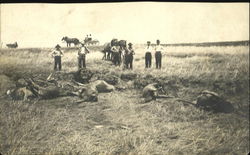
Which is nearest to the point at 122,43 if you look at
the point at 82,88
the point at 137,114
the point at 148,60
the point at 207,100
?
the point at 148,60

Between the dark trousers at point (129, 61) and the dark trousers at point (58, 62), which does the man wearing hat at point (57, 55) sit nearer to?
the dark trousers at point (58, 62)

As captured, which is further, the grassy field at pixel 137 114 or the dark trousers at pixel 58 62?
the dark trousers at pixel 58 62

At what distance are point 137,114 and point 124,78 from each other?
1.44 feet

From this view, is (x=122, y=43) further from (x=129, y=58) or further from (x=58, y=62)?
(x=58, y=62)

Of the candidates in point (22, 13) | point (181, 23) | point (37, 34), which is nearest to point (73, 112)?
point (37, 34)

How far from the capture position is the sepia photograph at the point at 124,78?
406 centimetres

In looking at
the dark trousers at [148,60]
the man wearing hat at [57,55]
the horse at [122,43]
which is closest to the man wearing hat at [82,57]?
the man wearing hat at [57,55]

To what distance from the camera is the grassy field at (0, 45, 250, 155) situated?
404 centimetres

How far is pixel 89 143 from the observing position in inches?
158

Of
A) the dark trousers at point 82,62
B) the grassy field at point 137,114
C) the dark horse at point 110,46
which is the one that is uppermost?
the dark horse at point 110,46

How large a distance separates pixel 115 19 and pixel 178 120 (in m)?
1.35

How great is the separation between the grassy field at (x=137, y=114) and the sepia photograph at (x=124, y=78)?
0.01 meters

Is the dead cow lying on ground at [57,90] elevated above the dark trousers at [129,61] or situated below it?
below

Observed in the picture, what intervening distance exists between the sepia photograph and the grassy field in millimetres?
11
